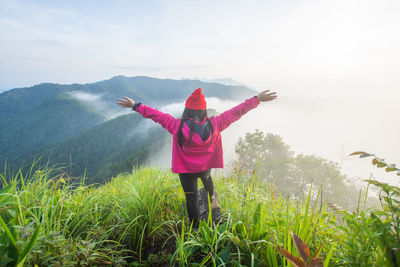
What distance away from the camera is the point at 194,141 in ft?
7.99

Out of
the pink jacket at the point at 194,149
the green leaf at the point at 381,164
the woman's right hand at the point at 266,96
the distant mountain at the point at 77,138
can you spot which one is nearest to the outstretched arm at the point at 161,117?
the pink jacket at the point at 194,149

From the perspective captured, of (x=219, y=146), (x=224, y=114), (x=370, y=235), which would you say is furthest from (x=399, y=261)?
(x=224, y=114)

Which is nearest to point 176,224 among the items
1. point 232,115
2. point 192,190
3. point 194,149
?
point 192,190

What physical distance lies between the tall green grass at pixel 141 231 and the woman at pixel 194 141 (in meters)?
0.41

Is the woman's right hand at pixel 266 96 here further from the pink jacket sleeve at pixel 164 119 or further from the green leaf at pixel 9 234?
the green leaf at pixel 9 234

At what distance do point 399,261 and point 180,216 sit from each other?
2.14m

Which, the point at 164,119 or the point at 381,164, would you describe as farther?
the point at 164,119

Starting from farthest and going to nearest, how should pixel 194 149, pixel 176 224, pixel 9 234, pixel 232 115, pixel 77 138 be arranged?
pixel 77 138, pixel 232 115, pixel 194 149, pixel 176 224, pixel 9 234

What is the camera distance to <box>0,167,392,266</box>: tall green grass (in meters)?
1.41

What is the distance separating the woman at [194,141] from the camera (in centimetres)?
246

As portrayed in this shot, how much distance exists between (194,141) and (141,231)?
1256 millimetres

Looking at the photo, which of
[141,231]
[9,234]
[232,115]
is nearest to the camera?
[9,234]

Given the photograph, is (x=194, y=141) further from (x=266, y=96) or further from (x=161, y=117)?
(x=266, y=96)

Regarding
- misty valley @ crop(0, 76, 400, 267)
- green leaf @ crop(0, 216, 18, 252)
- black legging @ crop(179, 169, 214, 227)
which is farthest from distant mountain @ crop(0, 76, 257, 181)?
green leaf @ crop(0, 216, 18, 252)
